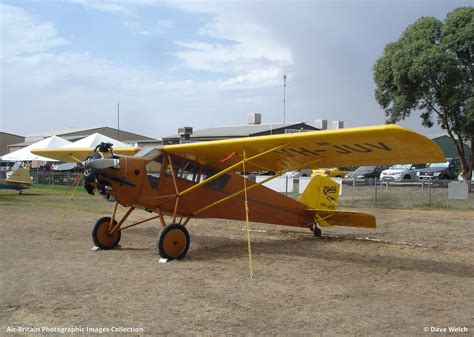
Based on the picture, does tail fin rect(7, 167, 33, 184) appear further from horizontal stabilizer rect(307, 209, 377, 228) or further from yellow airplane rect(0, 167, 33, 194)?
horizontal stabilizer rect(307, 209, 377, 228)

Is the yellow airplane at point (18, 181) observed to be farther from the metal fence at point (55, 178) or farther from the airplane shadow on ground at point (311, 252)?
the airplane shadow on ground at point (311, 252)

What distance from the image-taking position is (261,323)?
17.9 ft

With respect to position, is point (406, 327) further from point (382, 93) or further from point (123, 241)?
point (382, 93)

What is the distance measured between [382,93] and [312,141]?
85.8 feet

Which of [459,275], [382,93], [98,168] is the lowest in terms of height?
[459,275]

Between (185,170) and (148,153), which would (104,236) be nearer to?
(148,153)

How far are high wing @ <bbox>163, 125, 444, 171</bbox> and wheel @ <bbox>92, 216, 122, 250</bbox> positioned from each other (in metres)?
2.19

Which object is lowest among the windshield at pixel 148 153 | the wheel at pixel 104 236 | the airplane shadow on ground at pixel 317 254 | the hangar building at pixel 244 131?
the airplane shadow on ground at pixel 317 254

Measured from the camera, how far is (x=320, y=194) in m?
13.0

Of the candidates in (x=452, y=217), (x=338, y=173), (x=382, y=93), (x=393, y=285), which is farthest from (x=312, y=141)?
(x=338, y=173)

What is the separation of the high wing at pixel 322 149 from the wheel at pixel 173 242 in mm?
1804

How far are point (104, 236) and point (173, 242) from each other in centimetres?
208

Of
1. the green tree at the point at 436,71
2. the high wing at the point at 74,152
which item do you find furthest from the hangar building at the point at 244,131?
the high wing at the point at 74,152

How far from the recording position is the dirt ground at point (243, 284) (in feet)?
17.9
